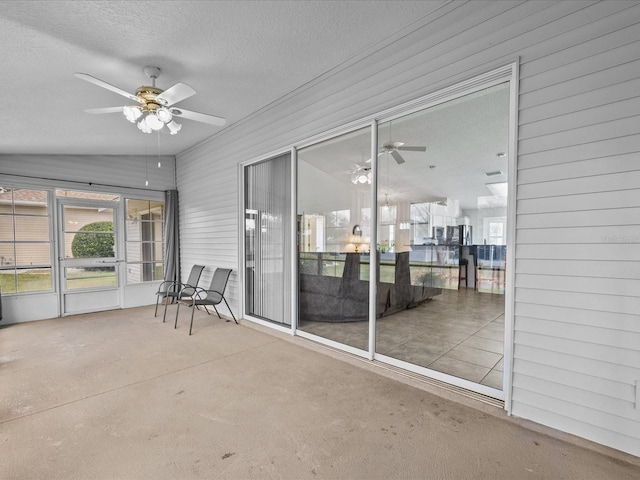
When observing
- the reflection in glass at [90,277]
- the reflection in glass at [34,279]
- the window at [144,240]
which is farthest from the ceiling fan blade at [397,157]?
the reflection in glass at [34,279]

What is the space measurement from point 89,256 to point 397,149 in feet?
18.0

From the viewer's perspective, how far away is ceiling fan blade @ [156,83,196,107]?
2.66 m

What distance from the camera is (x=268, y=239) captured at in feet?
14.6

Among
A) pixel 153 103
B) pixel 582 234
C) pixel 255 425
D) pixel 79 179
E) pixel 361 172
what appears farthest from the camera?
pixel 79 179

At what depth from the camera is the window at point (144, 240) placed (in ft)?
19.3

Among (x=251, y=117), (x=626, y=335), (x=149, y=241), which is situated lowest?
(x=626, y=335)

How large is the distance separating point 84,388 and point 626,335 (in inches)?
156

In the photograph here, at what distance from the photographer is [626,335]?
1.82 m

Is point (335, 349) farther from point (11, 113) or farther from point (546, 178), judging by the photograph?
point (11, 113)

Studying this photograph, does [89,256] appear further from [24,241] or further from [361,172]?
[361,172]

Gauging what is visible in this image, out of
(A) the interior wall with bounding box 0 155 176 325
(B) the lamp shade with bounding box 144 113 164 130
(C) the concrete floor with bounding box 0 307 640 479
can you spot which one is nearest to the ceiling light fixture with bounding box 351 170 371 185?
(C) the concrete floor with bounding box 0 307 640 479

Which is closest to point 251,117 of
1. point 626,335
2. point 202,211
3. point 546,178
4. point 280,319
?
point 202,211

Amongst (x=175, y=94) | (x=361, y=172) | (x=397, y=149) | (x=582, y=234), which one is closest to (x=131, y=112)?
(x=175, y=94)

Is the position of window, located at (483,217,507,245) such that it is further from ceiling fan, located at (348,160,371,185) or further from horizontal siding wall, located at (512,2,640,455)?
ceiling fan, located at (348,160,371,185)
